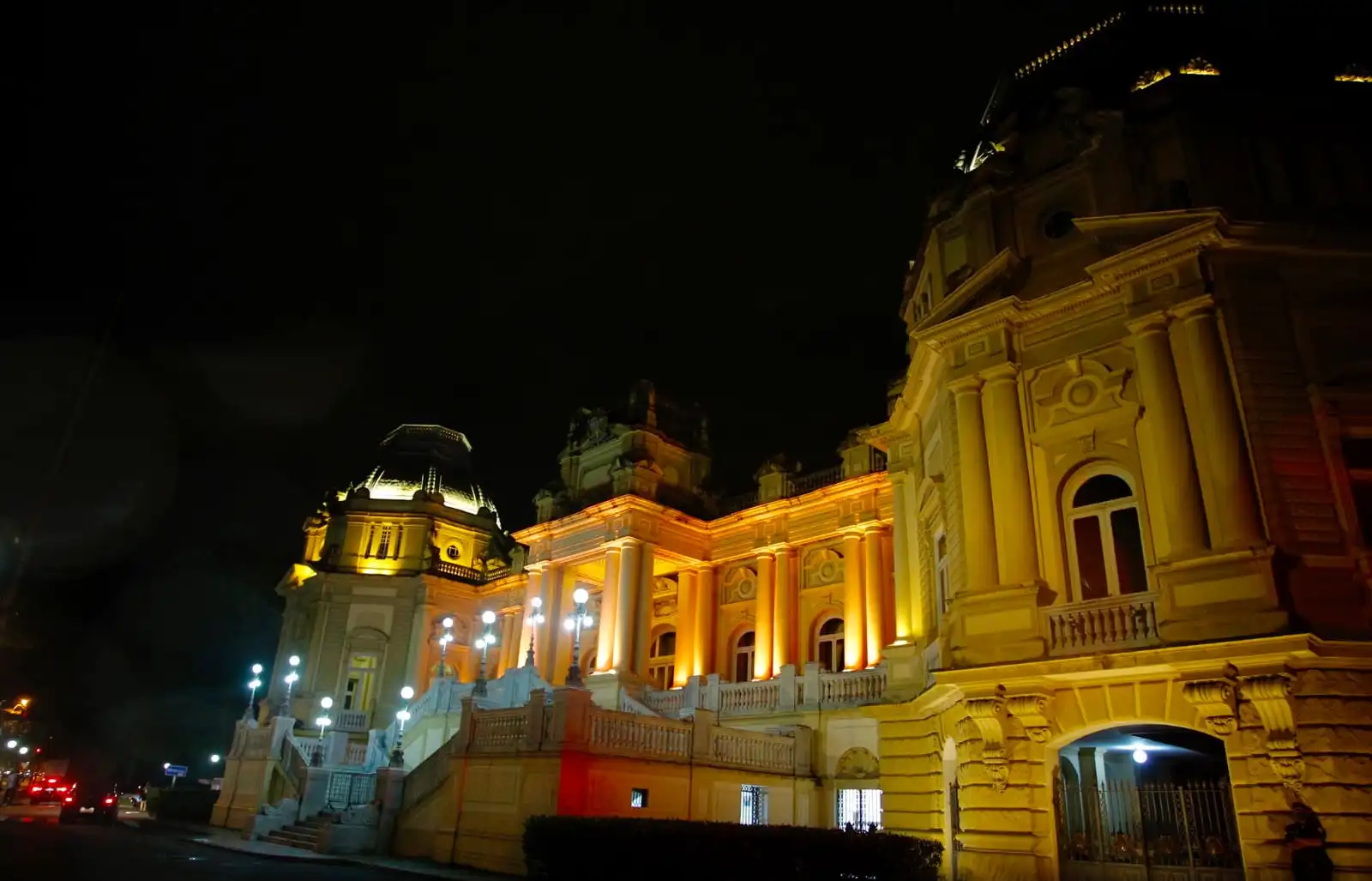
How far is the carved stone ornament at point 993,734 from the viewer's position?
13.2 m

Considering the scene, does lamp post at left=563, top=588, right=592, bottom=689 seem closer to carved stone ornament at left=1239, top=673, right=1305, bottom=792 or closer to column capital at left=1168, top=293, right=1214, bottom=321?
carved stone ornament at left=1239, top=673, right=1305, bottom=792

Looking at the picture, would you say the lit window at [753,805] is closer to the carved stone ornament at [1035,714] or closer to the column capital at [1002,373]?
the carved stone ornament at [1035,714]

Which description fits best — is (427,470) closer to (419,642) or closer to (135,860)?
(419,642)

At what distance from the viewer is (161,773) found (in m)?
53.9

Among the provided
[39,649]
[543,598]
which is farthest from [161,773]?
[543,598]

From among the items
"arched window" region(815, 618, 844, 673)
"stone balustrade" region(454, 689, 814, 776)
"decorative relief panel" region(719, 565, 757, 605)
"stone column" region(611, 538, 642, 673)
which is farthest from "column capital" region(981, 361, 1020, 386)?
"decorative relief panel" region(719, 565, 757, 605)

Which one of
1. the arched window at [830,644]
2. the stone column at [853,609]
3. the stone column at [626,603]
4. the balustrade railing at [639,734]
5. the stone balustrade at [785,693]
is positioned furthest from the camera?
the stone column at [626,603]

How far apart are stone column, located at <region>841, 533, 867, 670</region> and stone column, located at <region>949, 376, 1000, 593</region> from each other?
512 inches

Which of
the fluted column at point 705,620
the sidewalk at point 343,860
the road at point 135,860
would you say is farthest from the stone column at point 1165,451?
the fluted column at point 705,620

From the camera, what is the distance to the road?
46.8 ft

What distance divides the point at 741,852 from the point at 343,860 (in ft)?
32.6

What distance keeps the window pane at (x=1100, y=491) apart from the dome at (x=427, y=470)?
3927 cm

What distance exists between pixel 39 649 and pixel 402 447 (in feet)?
72.8

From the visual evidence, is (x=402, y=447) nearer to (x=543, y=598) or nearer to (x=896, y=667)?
(x=543, y=598)
